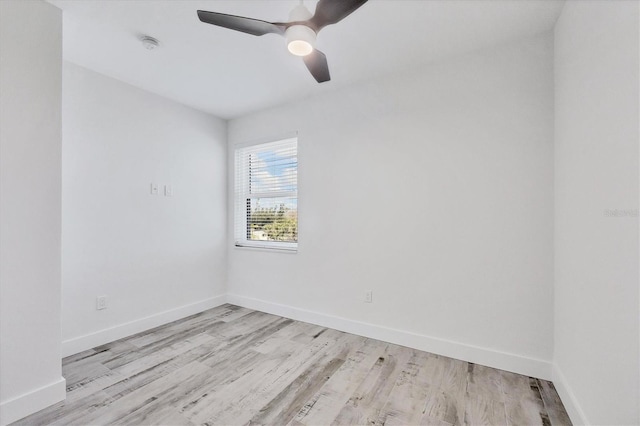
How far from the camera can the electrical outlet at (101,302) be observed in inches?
106

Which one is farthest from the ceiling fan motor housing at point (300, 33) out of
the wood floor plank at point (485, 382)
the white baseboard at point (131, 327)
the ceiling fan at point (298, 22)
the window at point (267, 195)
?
the white baseboard at point (131, 327)

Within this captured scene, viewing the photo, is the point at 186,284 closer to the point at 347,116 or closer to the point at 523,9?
the point at 347,116

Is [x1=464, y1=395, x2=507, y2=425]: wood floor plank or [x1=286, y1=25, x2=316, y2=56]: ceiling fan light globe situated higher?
[x1=286, y1=25, x2=316, y2=56]: ceiling fan light globe

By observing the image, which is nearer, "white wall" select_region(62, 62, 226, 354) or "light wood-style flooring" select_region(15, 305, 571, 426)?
"light wood-style flooring" select_region(15, 305, 571, 426)

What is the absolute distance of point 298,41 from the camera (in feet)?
5.14

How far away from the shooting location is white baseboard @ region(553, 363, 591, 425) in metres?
1.56

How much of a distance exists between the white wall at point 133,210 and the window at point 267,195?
0.98ft

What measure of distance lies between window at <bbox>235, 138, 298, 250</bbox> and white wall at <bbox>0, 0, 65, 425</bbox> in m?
2.09

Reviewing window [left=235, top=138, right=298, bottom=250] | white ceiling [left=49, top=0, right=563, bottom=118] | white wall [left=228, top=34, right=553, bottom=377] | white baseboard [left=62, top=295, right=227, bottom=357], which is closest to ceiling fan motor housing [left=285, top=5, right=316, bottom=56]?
white ceiling [left=49, top=0, right=563, bottom=118]

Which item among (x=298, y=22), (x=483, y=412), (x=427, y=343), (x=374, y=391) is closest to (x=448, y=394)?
(x=483, y=412)

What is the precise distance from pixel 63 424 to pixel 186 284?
187 cm

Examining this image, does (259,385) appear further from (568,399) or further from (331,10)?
(331,10)

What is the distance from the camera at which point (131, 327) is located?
292 cm

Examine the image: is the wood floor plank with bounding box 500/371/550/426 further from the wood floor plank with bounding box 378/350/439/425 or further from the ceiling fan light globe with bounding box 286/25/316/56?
the ceiling fan light globe with bounding box 286/25/316/56
